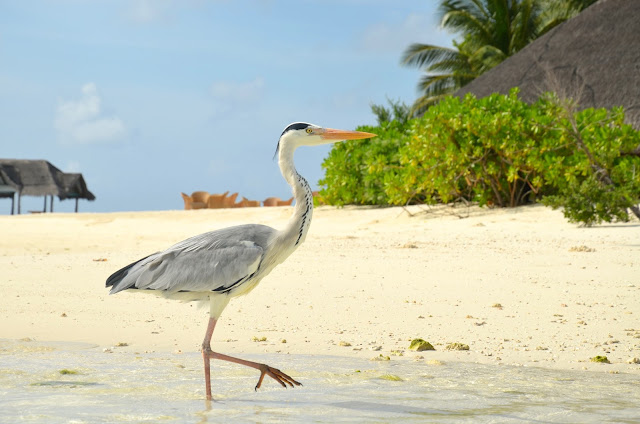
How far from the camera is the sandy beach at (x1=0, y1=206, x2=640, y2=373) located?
6.15m

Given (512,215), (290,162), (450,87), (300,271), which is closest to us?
(290,162)

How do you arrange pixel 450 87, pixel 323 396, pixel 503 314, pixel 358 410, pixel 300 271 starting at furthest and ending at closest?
pixel 450 87
pixel 300 271
pixel 503 314
pixel 323 396
pixel 358 410

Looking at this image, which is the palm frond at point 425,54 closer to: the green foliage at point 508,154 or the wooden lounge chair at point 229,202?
the wooden lounge chair at point 229,202

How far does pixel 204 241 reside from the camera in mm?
5133

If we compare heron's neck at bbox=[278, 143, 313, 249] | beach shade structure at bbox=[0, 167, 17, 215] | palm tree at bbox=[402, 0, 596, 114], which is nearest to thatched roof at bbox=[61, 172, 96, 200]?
beach shade structure at bbox=[0, 167, 17, 215]

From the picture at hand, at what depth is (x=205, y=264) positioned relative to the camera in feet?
16.4

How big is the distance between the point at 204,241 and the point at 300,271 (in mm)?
4398

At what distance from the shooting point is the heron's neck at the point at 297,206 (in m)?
4.98

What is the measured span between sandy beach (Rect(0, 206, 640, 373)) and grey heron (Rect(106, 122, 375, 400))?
1.11 meters

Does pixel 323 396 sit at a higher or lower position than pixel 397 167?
lower

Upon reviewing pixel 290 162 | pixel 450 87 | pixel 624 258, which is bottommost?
pixel 624 258

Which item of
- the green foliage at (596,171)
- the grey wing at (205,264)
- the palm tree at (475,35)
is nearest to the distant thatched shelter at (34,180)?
the palm tree at (475,35)

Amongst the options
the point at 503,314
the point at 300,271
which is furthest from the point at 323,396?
the point at 300,271

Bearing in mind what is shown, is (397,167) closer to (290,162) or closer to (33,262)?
(33,262)
